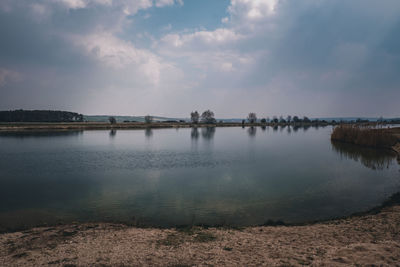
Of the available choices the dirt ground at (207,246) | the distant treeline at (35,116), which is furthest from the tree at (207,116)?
the dirt ground at (207,246)

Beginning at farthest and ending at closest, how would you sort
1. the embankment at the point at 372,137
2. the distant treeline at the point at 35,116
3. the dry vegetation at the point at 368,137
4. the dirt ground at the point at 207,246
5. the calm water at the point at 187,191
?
the distant treeline at the point at 35,116
the dry vegetation at the point at 368,137
the embankment at the point at 372,137
the calm water at the point at 187,191
the dirt ground at the point at 207,246

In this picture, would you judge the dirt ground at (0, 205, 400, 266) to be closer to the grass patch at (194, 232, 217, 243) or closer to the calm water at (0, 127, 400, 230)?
the grass patch at (194, 232, 217, 243)

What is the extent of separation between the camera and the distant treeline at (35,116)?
14175 centimetres

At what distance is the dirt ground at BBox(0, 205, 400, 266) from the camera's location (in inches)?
236

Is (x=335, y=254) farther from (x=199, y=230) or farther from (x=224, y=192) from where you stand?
(x=224, y=192)

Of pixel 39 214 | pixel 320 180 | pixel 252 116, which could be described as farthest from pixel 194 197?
pixel 252 116

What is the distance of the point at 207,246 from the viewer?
6965mm

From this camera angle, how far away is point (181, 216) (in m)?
10.3

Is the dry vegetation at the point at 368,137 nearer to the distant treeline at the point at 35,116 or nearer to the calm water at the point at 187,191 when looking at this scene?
the calm water at the point at 187,191

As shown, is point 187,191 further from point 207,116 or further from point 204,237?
point 207,116

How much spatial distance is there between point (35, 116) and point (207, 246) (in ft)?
595

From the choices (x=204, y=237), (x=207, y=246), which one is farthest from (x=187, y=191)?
(x=207, y=246)

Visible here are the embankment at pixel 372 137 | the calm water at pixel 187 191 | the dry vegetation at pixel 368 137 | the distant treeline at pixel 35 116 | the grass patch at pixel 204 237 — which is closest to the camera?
the grass patch at pixel 204 237

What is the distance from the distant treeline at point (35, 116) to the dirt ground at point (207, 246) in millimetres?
169626
